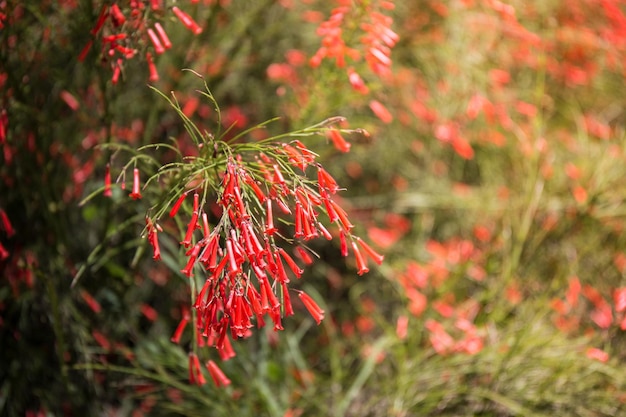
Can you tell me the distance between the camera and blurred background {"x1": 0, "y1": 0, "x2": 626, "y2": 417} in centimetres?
137

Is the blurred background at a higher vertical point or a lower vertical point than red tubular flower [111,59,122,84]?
lower

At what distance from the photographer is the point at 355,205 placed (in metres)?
2.30

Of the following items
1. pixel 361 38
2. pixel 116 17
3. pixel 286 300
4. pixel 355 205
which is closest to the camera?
pixel 286 300

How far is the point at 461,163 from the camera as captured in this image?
8.11ft

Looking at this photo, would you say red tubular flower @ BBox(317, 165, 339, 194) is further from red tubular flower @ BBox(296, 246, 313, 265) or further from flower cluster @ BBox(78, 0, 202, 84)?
flower cluster @ BBox(78, 0, 202, 84)

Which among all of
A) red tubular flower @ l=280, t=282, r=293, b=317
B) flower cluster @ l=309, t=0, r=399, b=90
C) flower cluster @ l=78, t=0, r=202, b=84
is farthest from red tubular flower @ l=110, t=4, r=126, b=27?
red tubular flower @ l=280, t=282, r=293, b=317

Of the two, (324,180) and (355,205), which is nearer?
(324,180)

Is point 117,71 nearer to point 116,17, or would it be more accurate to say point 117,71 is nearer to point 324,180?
point 116,17

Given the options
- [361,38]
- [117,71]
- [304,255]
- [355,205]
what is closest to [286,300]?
[304,255]

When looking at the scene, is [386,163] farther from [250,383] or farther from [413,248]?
[250,383]

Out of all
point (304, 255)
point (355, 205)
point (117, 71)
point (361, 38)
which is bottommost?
point (355, 205)

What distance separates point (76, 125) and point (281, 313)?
0.93 meters

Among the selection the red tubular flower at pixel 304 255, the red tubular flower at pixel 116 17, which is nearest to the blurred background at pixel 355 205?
the red tubular flower at pixel 116 17

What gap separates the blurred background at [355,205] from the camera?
4.50 ft
